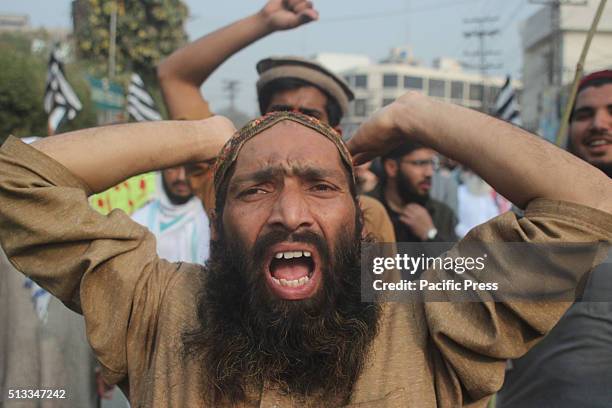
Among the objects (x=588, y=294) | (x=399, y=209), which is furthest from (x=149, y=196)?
(x=588, y=294)

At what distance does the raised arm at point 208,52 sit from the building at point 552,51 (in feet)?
102

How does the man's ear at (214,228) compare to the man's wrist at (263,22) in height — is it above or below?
below

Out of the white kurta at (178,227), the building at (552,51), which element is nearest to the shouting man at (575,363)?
the white kurta at (178,227)

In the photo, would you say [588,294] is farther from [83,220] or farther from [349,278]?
[83,220]

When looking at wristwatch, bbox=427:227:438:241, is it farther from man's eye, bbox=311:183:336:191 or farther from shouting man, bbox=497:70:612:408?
man's eye, bbox=311:183:336:191

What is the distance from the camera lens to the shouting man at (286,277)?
5.92 ft

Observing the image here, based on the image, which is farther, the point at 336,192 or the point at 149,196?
the point at 149,196

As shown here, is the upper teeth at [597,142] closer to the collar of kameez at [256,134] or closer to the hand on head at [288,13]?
the hand on head at [288,13]

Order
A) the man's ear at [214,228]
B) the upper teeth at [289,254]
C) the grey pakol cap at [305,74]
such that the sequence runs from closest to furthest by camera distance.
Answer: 1. the upper teeth at [289,254]
2. the man's ear at [214,228]
3. the grey pakol cap at [305,74]

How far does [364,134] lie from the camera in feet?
7.32

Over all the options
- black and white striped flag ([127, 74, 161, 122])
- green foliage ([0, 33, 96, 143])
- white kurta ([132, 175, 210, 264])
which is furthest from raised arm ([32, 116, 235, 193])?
green foliage ([0, 33, 96, 143])

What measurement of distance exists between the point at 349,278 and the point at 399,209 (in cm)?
264

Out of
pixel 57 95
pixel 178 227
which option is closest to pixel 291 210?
pixel 178 227

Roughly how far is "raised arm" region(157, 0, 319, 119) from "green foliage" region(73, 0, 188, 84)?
23.3m
